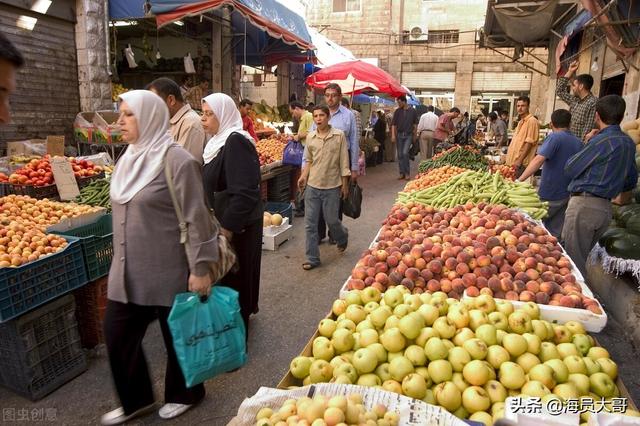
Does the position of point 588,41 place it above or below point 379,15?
below

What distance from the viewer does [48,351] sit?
312cm

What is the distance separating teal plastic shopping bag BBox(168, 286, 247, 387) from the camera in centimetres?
231

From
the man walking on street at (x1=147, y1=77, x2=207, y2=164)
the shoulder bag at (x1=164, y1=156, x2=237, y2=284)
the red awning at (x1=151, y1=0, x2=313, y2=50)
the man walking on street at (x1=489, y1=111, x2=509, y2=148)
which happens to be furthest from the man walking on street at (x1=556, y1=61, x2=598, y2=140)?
the man walking on street at (x1=489, y1=111, x2=509, y2=148)

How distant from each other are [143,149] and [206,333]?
1.03 meters

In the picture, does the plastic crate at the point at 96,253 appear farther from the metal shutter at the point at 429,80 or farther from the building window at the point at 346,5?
the building window at the point at 346,5

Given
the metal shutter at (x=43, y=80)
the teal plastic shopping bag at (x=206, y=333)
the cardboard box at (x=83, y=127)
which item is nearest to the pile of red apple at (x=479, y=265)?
the teal plastic shopping bag at (x=206, y=333)

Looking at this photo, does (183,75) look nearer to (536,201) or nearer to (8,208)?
(8,208)

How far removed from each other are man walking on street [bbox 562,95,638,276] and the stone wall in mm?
7697

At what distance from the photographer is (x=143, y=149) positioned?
239cm

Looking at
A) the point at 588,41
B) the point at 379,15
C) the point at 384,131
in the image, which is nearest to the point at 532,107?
the point at 379,15

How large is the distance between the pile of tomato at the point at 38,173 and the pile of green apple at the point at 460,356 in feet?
14.4

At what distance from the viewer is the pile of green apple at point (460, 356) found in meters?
1.89

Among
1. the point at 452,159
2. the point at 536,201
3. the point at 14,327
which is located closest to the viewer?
the point at 14,327

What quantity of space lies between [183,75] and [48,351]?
34.2ft
